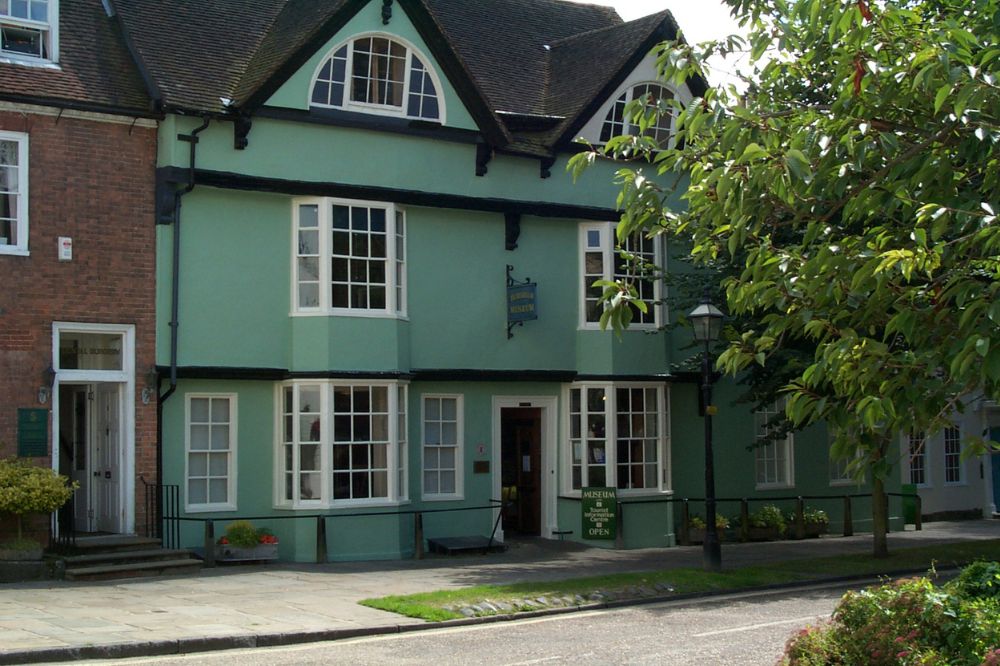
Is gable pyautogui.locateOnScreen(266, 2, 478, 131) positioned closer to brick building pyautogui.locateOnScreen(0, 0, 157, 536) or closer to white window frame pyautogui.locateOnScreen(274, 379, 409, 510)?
brick building pyautogui.locateOnScreen(0, 0, 157, 536)

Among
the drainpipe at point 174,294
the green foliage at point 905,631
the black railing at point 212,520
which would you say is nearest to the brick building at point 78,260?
the drainpipe at point 174,294

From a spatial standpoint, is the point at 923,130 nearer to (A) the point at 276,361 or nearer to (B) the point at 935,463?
(A) the point at 276,361

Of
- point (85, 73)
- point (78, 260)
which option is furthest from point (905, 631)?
point (85, 73)

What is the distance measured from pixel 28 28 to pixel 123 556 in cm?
814

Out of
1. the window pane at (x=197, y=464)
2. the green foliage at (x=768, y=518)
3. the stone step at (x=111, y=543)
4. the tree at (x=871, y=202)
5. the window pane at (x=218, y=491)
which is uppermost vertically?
the tree at (x=871, y=202)

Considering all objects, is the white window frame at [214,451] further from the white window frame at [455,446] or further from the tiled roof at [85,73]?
the tiled roof at [85,73]

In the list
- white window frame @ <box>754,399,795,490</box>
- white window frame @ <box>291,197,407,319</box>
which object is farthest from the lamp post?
white window frame @ <box>754,399,795,490</box>

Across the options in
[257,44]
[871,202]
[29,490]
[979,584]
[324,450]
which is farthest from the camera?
[257,44]

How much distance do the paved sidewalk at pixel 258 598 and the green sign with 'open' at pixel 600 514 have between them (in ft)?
1.05

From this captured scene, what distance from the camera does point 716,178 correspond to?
314 inches

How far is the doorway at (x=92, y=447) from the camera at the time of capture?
65.0ft

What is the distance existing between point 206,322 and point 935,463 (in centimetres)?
2102

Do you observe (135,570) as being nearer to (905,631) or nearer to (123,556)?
(123,556)

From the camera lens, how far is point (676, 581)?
708 inches
